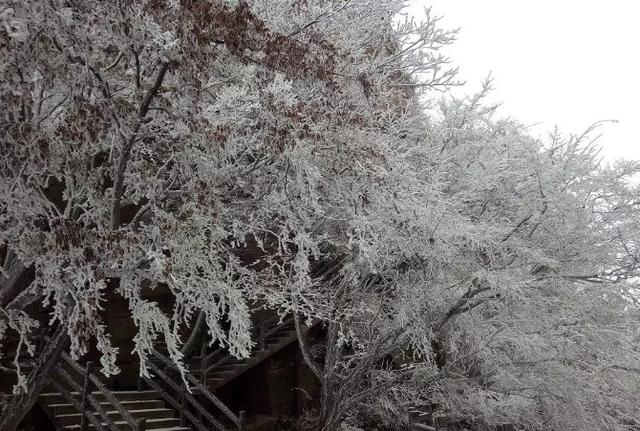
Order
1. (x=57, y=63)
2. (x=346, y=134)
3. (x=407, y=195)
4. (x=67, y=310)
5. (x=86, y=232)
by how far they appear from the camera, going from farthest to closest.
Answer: (x=407, y=195)
(x=346, y=134)
(x=67, y=310)
(x=86, y=232)
(x=57, y=63)

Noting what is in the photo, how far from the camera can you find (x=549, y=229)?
11.2 metres

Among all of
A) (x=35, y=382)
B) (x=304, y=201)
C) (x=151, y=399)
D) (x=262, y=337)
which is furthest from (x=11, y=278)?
(x=262, y=337)

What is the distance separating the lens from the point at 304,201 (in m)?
7.00

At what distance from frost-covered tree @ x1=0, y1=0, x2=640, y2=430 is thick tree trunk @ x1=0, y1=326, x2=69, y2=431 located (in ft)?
0.16

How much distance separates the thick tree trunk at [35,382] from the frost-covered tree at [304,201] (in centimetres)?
5

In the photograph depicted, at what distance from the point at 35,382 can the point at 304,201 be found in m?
4.00

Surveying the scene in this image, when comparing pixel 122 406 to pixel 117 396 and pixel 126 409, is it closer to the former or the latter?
pixel 126 409

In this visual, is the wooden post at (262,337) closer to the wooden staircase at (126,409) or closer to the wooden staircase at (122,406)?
the wooden staircase at (122,406)

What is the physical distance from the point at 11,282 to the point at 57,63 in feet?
10.5

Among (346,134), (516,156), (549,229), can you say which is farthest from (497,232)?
(346,134)

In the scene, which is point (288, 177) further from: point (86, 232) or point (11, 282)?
point (11, 282)

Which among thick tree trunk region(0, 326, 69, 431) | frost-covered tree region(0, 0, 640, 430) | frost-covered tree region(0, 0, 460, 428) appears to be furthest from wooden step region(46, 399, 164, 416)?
frost-covered tree region(0, 0, 460, 428)

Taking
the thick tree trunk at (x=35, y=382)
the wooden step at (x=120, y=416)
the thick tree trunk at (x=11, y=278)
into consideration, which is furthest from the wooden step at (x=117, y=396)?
the thick tree trunk at (x=11, y=278)

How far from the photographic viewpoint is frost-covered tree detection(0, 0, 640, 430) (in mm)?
5418
